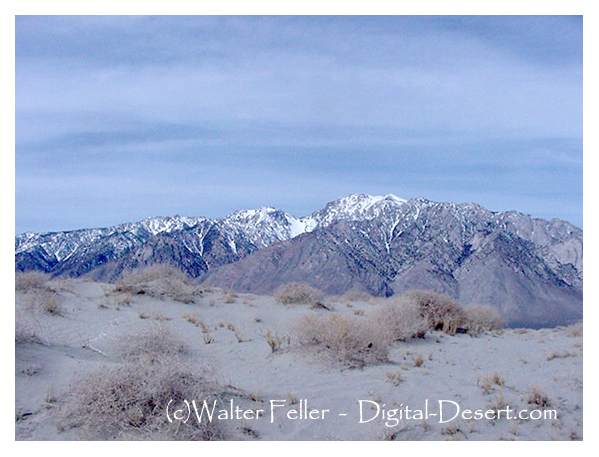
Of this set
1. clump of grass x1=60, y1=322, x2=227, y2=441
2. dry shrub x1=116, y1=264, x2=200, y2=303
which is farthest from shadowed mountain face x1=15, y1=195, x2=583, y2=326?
clump of grass x1=60, y1=322, x2=227, y2=441

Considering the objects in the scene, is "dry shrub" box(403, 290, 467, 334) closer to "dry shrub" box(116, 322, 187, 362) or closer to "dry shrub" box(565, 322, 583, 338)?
"dry shrub" box(565, 322, 583, 338)

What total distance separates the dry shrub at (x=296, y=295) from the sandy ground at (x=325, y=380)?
4715 millimetres

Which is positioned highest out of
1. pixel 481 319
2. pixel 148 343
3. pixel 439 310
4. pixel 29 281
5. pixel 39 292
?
pixel 29 281

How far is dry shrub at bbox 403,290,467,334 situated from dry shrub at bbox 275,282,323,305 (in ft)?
14.6

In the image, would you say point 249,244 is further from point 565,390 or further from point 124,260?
point 565,390

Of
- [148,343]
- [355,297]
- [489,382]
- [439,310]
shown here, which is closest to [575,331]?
[439,310]

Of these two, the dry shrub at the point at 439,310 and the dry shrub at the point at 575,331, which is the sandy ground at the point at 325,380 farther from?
the dry shrub at the point at 575,331

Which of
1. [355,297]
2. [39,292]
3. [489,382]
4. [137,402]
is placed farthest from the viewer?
[355,297]

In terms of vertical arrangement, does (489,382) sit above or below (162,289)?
below

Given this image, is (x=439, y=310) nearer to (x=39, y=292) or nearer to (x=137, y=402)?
(x=39, y=292)

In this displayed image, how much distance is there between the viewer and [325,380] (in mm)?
10414

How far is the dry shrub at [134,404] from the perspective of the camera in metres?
7.25

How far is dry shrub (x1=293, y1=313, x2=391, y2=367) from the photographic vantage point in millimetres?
11562

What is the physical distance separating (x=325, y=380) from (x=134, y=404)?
3.99 meters
